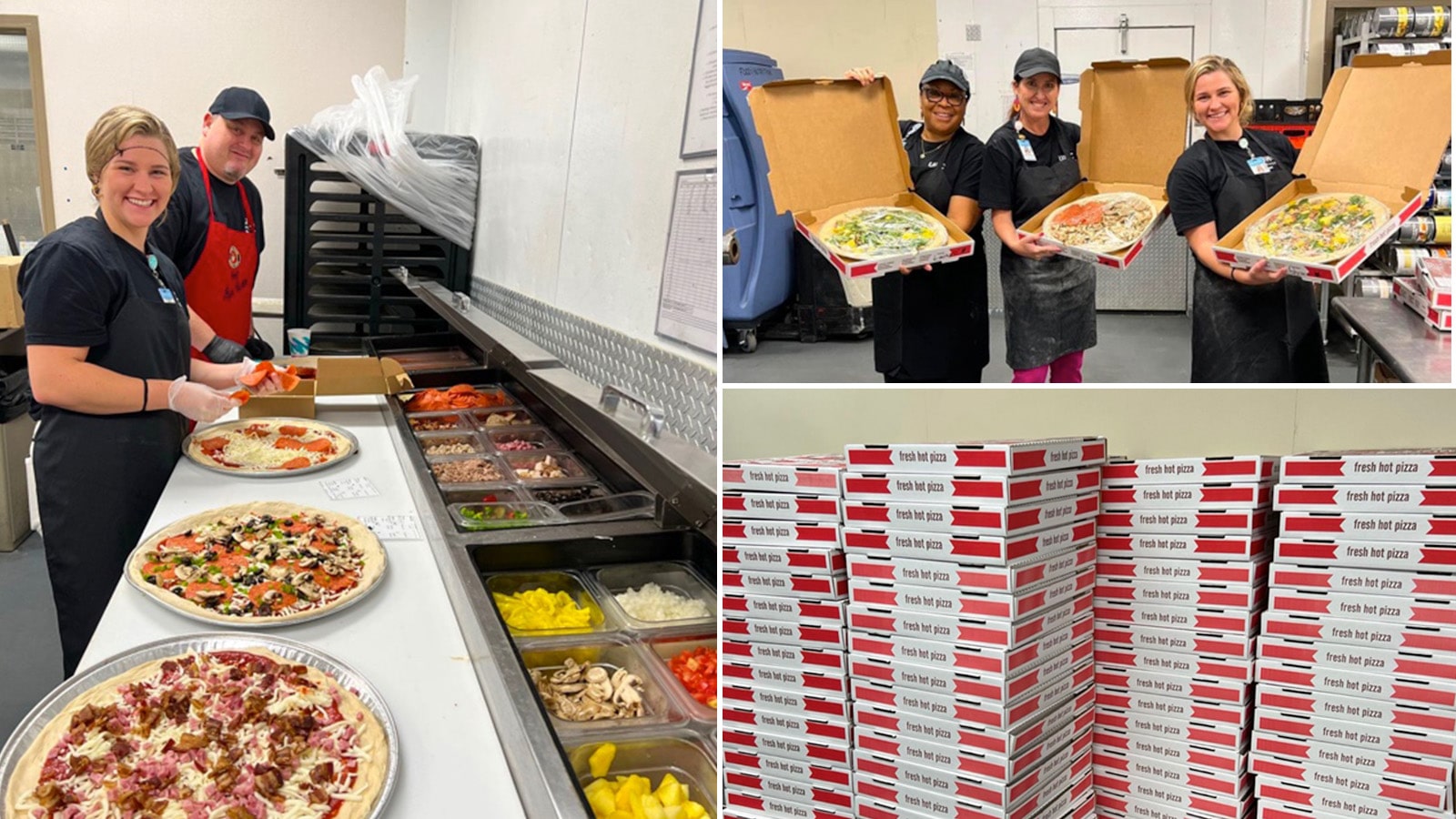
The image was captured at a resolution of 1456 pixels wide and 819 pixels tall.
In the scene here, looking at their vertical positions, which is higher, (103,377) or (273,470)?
(103,377)

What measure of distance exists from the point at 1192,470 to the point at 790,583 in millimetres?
1001

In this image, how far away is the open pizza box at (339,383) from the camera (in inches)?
131

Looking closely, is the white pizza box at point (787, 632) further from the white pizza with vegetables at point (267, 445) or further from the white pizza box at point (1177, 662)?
the white pizza with vegetables at point (267, 445)

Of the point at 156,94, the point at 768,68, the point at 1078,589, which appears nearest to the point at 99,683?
the point at 768,68

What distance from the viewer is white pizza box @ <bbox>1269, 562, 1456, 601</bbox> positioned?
2.00 m

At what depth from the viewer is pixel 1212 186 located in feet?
5.33

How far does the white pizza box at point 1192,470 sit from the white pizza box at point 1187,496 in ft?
0.04

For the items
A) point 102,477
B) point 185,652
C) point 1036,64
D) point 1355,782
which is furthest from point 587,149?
point 1355,782

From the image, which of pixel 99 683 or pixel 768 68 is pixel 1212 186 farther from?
pixel 99 683

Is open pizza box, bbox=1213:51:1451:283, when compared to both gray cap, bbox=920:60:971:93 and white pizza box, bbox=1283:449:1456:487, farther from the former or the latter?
Result: white pizza box, bbox=1283:449:1456:487

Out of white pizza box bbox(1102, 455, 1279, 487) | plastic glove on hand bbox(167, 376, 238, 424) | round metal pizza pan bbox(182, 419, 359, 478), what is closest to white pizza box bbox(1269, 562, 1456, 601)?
white pizza box bbox(1102, 455, 1279, 487)

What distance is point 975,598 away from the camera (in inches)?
84.0

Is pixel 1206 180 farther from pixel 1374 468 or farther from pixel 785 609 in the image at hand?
pixel 785 609

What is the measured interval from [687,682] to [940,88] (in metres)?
1.21
